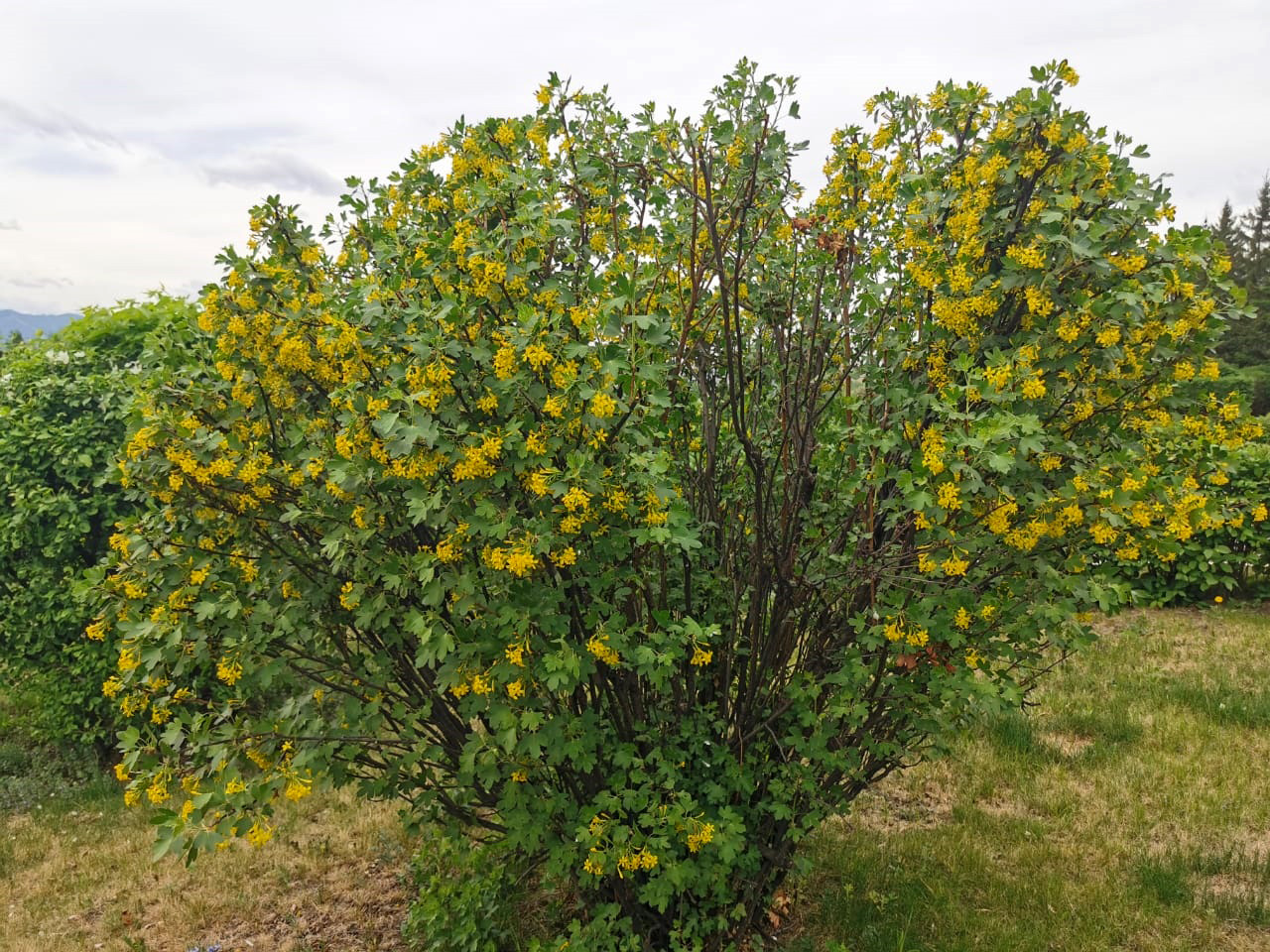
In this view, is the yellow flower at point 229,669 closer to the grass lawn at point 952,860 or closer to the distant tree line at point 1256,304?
the grass lawn at point 952,860

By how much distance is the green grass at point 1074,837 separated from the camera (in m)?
3.32

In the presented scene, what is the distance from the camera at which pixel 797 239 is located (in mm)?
2998

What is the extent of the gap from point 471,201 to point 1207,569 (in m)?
7.82

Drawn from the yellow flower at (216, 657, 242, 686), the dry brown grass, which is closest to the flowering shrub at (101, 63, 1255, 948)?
the yellow flower at (216, 657, 242, 686)

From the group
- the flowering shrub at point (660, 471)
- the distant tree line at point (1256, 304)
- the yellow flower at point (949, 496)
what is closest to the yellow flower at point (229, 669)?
the flowering shrub at point (660, 471)

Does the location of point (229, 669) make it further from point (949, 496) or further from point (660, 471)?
point (949, 496)

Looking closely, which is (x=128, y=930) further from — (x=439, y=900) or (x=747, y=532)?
(x=747, y=532)

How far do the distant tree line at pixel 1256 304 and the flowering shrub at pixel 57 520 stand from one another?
43.2 ft

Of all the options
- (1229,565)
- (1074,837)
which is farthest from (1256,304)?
(1074,837)

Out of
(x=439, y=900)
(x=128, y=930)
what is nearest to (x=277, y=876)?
(x=128, y=930)

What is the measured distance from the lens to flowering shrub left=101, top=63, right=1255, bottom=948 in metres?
2.33

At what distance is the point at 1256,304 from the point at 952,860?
14.5 m

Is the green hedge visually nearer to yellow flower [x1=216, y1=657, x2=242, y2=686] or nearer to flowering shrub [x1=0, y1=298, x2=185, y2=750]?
yellow flower [x1=216, y1=657, x2=242, y2=686]

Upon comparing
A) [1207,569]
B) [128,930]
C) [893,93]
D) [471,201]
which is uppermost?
[893,93]
